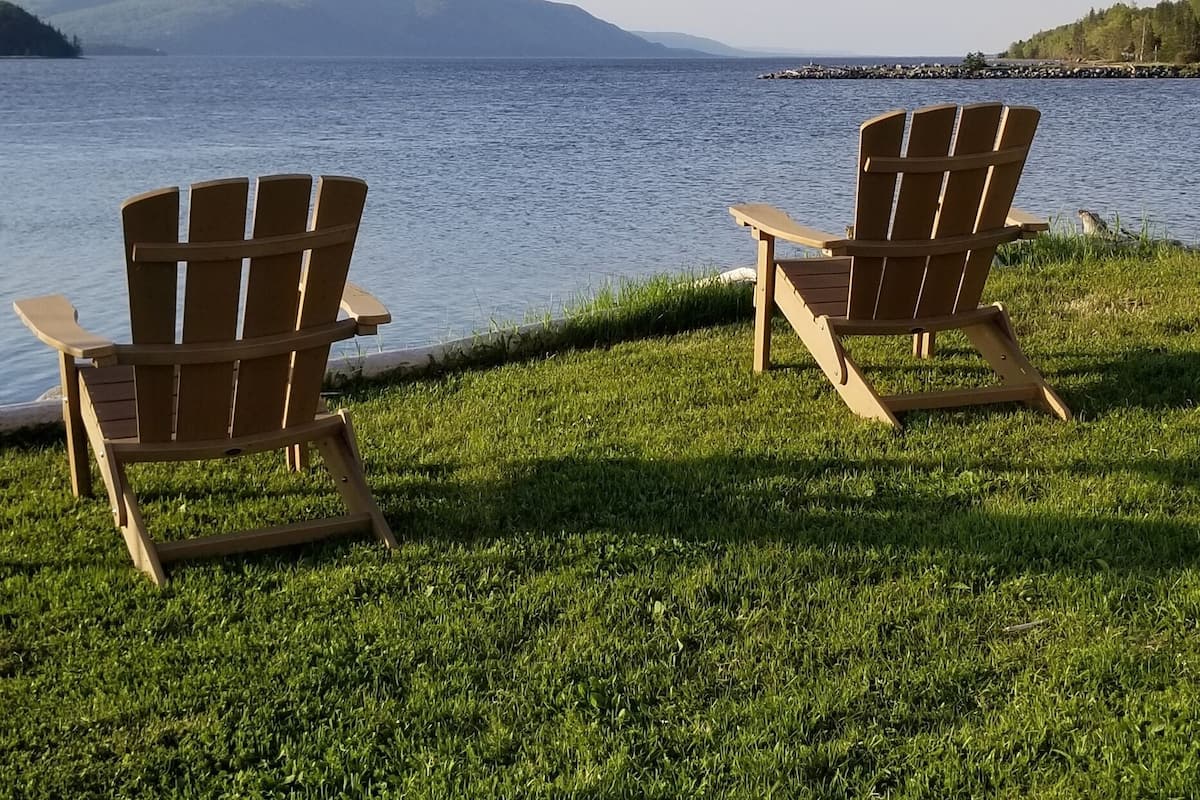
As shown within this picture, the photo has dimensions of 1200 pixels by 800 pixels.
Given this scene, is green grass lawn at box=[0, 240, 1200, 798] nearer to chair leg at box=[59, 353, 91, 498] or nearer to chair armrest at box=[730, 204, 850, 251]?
chair leg at box=[59, 353, 91, 498]

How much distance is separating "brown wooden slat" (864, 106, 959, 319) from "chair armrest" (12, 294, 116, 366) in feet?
9.65

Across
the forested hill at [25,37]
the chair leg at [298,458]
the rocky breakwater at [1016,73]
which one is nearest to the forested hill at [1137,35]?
the rocky breakwater at [1016,73]

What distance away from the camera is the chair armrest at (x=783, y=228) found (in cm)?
457

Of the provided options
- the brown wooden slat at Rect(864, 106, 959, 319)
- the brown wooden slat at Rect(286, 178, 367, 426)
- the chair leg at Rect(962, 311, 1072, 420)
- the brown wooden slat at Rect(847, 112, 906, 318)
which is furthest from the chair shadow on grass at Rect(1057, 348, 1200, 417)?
Result: the brown wooden slat at Rect(286, 178, 367, 426)

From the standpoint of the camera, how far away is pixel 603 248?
1316 cm

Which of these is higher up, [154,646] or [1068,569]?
[1068,569]

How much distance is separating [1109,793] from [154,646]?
2.34 meters

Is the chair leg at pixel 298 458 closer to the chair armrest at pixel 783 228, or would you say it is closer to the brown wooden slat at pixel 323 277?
the brown wooden slat at pixel 323 277

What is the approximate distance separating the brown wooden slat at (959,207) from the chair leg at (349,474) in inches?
99.2

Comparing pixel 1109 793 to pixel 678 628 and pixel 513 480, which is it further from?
pixel 513 480

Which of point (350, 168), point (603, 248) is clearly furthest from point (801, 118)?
point (603, 248)

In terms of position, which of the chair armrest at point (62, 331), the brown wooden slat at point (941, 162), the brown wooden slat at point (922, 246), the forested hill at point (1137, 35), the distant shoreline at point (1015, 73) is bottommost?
the chair armrest at point (62, 331)

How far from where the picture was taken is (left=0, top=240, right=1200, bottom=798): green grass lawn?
2523 mm

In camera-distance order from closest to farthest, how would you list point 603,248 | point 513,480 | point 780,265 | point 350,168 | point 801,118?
point 513,480 → point 780,265 → point 603,248 → point 350,168 → point 801,118
